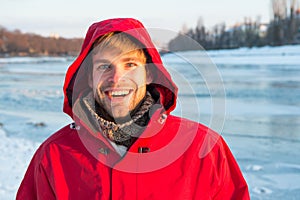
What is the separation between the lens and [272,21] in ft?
139

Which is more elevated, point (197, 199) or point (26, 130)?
point (197, 199)

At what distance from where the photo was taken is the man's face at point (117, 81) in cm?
131

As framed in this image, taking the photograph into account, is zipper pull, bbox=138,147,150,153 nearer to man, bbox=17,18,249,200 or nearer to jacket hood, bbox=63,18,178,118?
man, bbox=17,18,249,200

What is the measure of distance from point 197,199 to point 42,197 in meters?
0.59

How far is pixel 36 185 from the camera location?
1.37m

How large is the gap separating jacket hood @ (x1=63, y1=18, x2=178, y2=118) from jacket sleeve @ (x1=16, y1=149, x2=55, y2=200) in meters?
0.25

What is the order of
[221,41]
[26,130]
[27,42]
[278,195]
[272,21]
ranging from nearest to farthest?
[278,195] → [26,130] → [272,21] → [221,41] → [27,42]

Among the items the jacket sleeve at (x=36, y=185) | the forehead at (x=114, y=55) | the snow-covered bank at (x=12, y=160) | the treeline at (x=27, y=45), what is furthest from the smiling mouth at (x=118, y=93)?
the treeline at (x=27, y=45)

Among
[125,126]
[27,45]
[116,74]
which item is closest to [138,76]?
[116,74]

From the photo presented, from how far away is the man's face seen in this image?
1.31 metres

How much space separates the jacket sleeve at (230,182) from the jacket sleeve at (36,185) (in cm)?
64

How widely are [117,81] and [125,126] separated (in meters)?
0.18

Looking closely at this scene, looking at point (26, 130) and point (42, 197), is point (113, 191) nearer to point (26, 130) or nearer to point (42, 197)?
point (42, 197)

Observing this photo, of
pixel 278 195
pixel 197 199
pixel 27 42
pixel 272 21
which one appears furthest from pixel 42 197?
pixel 27 42
